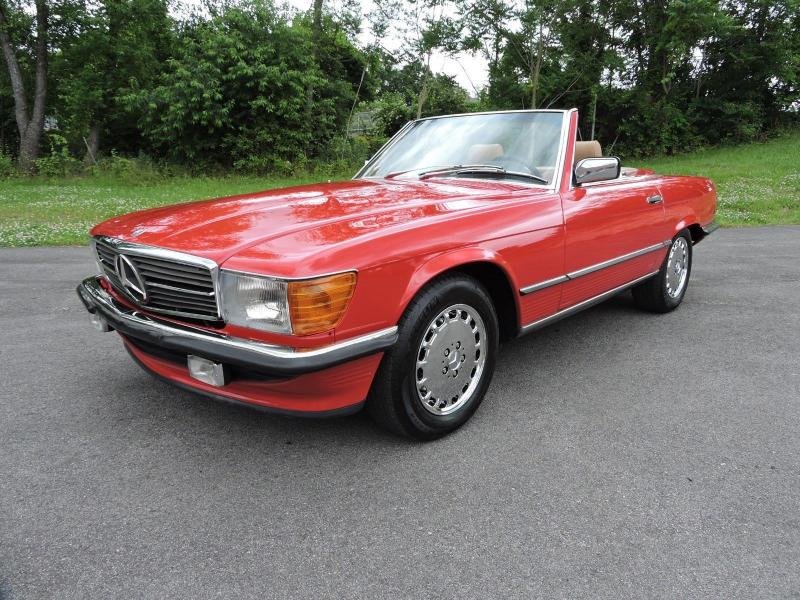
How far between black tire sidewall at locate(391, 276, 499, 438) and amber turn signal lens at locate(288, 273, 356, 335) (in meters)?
0.34

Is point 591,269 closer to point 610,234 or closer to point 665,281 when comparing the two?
point 610,234

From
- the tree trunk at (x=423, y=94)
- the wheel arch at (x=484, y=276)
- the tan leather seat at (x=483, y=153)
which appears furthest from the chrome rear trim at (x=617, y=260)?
the tree trunk at (x=423, y=94)

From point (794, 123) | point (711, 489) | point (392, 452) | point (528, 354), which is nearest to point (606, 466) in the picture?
point (711, 489)

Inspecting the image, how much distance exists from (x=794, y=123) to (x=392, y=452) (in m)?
27.7

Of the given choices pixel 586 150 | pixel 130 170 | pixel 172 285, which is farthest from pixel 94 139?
pixel 172 285

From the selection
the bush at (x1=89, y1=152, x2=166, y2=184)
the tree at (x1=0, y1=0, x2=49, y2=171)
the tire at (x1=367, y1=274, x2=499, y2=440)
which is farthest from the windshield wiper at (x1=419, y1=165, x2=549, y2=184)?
the tree at (x1=0, y1=0, x2=49, y2=171)

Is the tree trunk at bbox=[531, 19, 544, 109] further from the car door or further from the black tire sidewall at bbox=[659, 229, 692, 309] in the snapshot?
the car door

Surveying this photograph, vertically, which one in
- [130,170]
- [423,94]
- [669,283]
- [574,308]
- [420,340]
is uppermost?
[423,94]

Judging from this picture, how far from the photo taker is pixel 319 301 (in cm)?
205

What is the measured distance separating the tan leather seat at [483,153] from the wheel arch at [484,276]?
1001 mm

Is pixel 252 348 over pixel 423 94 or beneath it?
beneath

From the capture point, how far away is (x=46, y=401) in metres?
3.00

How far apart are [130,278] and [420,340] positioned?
4.20ft

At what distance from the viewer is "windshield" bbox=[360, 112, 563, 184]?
341cm
